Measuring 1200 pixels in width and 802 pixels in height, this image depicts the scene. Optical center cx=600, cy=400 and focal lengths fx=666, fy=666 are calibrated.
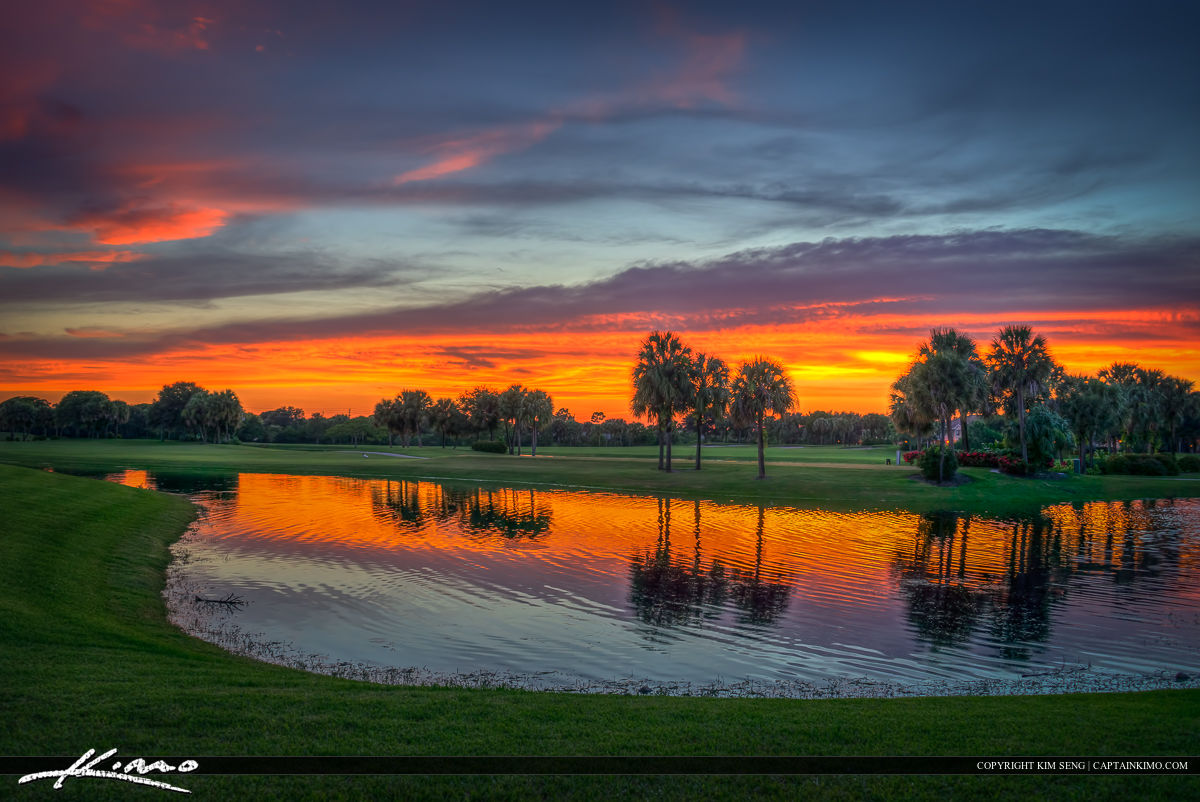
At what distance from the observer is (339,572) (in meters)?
24.3

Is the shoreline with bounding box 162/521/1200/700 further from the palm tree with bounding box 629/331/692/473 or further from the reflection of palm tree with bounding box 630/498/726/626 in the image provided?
the palm tree with bounding box 629/331/692/473

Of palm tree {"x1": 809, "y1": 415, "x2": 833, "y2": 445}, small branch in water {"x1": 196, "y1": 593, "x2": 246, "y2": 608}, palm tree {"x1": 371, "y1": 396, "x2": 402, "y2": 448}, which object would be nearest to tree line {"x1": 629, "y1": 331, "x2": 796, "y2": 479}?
small branch in water {"x1": 196, "y1": 593, "x2": 246, "y2": 608}

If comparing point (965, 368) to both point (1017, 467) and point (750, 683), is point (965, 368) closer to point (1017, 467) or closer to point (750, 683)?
point (1017, 467)

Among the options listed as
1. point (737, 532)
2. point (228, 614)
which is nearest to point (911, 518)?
point (737, 532)

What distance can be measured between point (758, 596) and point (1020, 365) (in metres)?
55.3

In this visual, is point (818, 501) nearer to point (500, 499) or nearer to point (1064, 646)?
point (500, 499)

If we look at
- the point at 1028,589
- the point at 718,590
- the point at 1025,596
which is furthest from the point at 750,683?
the point at 1028,589

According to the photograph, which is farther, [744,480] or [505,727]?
[744,480]

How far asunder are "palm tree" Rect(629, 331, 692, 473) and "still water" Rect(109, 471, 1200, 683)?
27.0m

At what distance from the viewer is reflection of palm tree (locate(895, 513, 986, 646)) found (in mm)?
17328

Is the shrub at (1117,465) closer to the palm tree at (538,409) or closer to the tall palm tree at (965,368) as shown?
the tall palm tree at (965,368)

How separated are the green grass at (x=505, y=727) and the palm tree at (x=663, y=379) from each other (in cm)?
5563

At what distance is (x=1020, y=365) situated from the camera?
207ft

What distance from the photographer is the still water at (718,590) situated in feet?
49.7
